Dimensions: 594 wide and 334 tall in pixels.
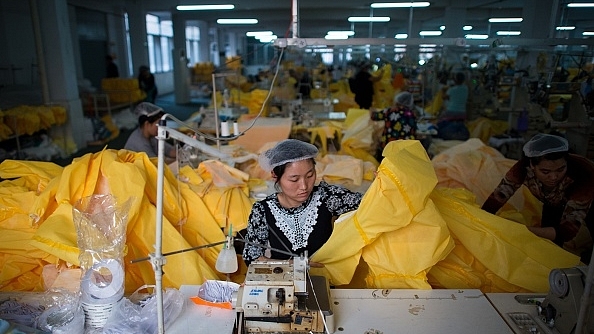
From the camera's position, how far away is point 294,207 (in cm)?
215

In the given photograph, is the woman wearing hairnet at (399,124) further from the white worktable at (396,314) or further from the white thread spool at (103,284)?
the white thread spool at (103,284)

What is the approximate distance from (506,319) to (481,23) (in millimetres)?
13311

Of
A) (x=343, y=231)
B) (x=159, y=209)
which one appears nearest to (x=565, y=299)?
(x=343, y=231)

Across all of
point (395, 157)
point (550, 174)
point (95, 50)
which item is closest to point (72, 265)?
point (395, 157)

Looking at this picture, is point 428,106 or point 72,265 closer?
point 72,265

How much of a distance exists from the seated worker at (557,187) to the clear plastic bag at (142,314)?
1818mm

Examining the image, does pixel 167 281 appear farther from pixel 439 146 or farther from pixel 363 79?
pixel 363 79

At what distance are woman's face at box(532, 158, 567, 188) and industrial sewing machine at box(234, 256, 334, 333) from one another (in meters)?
1.75

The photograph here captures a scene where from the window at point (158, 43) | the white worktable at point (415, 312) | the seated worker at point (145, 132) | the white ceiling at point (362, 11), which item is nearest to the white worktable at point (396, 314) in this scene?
the white worktable at point (415, 312)

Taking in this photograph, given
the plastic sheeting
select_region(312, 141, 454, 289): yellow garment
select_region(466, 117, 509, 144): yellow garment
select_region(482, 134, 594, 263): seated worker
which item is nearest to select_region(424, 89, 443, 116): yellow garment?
select_region(466, 117, 509, 144): yellow garment

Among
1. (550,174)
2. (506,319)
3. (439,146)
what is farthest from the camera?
(439,146)

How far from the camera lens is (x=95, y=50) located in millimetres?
12781

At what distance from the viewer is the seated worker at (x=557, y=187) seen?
230 cm

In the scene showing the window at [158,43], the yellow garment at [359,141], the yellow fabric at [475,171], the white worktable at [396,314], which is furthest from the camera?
the window at [158,43]
